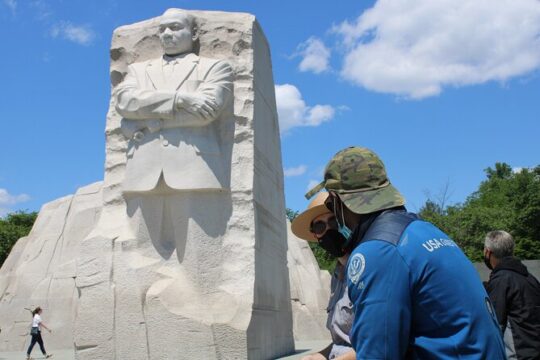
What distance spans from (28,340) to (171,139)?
8.51 metres

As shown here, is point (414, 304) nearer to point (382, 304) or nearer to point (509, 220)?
point (382, 304)

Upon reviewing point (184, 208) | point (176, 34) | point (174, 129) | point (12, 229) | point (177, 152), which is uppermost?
point (12, 229)

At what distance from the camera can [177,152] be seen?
6.26m

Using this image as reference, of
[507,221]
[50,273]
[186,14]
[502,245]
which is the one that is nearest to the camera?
[502,245]

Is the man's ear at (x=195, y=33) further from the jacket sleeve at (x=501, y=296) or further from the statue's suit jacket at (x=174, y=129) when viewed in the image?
the jacket sleeve at (x=501, y=296)

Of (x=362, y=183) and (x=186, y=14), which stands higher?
(x=186, y=14)

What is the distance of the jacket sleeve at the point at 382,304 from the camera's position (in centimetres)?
152

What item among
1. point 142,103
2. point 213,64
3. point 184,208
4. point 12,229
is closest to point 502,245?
point 184,208

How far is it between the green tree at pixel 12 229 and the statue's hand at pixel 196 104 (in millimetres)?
27613

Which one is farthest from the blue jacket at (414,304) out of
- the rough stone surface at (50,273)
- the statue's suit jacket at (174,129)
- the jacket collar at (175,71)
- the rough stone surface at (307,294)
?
the rough stone surface at (50,273)

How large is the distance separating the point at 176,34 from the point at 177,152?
4.44 ft

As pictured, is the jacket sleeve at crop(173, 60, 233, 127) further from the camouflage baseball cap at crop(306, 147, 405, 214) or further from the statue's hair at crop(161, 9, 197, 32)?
the camouflage baseball cap at crop(306, 147, 405, 214)

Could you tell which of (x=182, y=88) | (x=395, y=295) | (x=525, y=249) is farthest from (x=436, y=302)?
(x=525, y=249)

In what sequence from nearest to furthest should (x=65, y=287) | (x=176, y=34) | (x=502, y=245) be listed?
(x=502, y=245), (x=176, y=34), (x=65, y=287)
